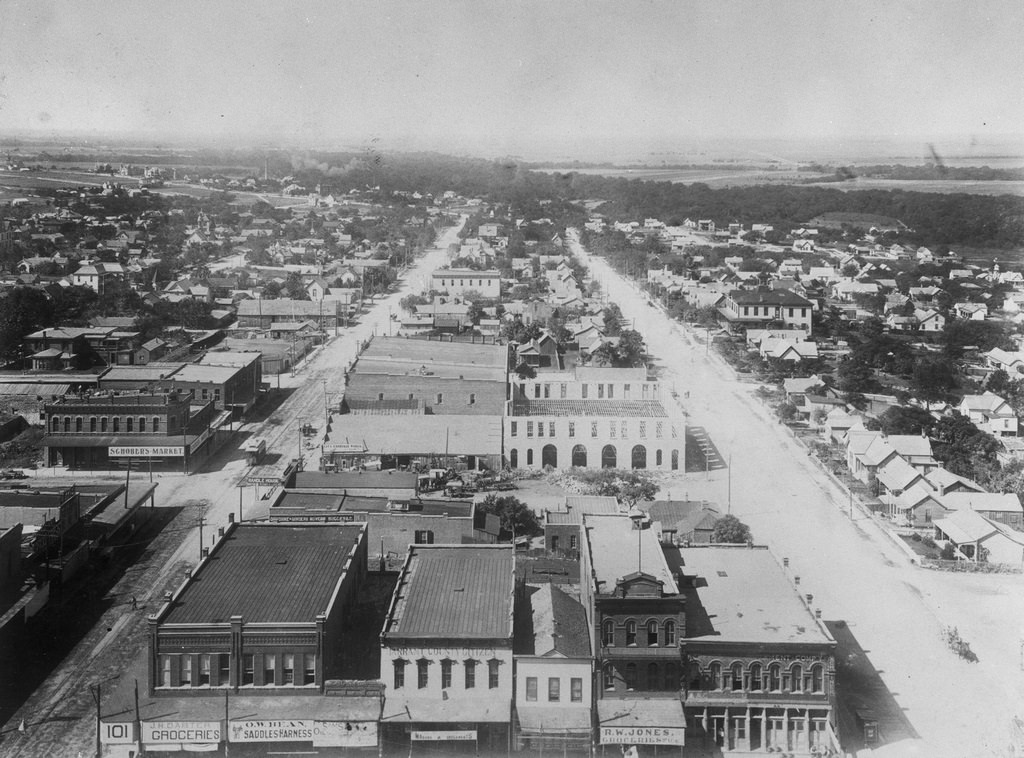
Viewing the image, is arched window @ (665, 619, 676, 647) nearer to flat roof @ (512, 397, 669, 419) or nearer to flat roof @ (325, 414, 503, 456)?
flat roof @ (325, 414, 503, 456)

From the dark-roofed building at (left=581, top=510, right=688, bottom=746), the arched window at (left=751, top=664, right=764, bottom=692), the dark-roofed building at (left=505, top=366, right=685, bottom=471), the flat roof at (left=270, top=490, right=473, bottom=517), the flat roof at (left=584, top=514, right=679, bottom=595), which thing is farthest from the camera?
the dark-roofed building at (left=505, top=366, right=685, bottom=471)

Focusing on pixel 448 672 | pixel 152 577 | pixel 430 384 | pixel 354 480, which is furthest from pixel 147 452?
pixel 448 672

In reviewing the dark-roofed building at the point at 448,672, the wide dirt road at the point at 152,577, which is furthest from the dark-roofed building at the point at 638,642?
the wide dirt road at the point at 152,577

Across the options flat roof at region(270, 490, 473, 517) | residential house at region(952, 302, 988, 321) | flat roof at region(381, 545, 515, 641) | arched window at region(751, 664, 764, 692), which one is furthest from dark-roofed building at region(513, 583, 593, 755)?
residential house at region(952, 302, 988, 321)

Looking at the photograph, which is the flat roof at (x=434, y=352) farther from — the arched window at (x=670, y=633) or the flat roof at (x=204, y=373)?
the arched window at (x=670, y=633)

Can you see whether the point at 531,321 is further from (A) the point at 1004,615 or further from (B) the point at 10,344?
(A) the point at 1004,615

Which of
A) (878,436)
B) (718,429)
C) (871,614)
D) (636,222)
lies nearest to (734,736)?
(871,614)
